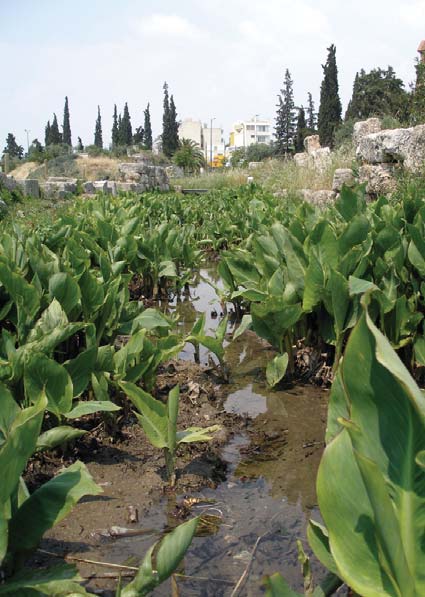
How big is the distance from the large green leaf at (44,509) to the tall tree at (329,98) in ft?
144

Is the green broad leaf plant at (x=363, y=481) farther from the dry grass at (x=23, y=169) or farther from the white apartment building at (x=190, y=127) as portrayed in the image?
the white apartment building at (x=190, y=127)

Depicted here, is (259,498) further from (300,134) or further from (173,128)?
(173,128)

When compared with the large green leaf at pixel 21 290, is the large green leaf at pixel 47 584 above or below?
below

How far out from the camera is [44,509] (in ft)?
5.35

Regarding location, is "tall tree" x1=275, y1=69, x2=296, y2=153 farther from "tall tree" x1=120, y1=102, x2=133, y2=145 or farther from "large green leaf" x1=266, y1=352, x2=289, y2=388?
"large green leaf" x1=266, y1=352, x2=289, y2=388

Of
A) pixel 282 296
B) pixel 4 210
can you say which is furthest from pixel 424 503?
pixel 4 210

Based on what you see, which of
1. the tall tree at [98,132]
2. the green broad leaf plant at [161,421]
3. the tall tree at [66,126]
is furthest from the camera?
the tall tree at [98,132]

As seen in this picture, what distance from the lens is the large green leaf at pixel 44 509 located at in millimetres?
1622

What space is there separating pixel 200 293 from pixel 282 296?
396 centimetres

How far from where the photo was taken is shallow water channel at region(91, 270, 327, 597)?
2.01m

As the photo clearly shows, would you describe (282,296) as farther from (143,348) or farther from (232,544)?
(232,544)

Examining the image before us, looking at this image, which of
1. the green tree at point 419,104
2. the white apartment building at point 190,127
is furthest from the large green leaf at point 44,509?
the white apartment building at point 190,127

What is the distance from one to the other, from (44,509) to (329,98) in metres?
46.2

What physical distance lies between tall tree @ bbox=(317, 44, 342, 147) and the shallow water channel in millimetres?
42043
